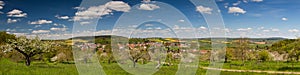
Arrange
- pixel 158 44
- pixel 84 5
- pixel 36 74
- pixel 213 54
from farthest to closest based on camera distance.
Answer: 1. pixel 213 54
2. pixel 158 44
3. pixel 36 74
4. pixel 84 5

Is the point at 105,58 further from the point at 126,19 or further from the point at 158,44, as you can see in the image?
the point at 126,19

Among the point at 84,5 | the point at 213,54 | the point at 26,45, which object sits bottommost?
the point at 213,54

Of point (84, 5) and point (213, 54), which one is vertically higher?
point (84, 5)

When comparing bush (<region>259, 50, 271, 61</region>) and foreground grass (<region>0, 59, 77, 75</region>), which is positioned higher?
foreground grass (<region>0, 59, 77, 75</region>)

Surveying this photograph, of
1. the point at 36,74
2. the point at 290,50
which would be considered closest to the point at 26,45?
the point at 36,74

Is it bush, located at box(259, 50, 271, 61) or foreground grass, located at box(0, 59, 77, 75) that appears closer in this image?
foreground grass, located at box(0, 59, 77, 75)

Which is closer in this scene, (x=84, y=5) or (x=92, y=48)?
(x=84, y=5)

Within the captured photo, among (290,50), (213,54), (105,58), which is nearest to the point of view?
(290,50)

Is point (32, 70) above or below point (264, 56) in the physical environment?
above

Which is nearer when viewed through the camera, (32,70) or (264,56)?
(32,70)

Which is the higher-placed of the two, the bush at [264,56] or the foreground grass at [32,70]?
the foreground grass at [32,70]

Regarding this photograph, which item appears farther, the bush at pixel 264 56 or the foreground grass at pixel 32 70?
the bush at pixel 264 56
